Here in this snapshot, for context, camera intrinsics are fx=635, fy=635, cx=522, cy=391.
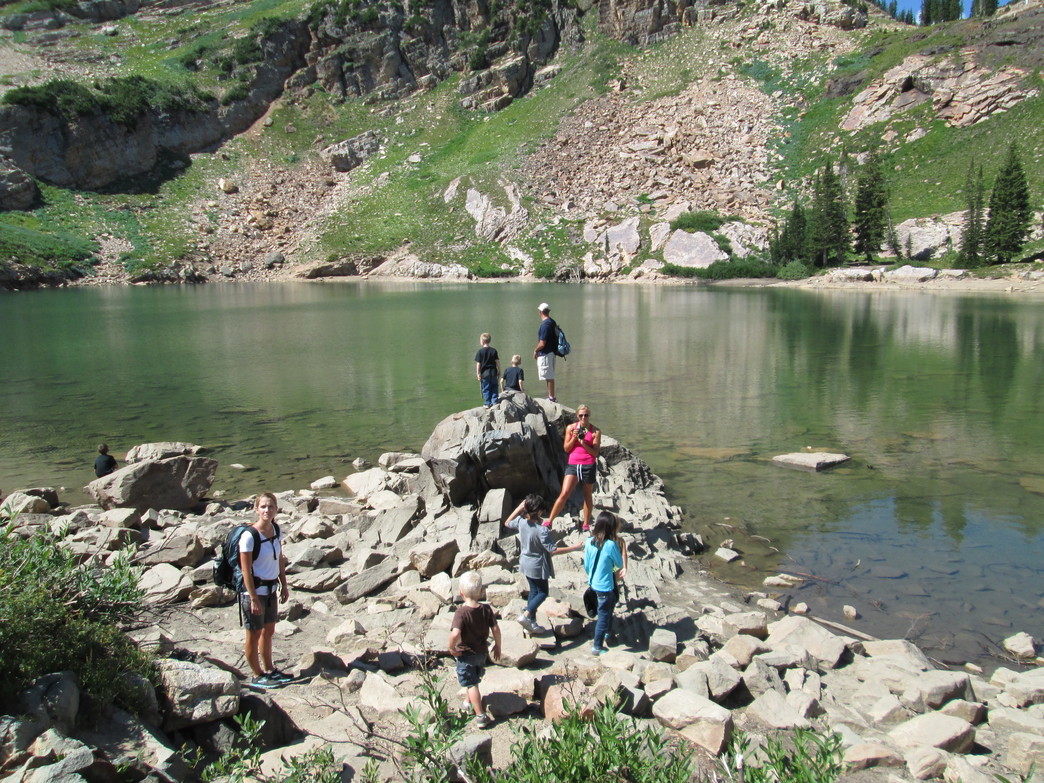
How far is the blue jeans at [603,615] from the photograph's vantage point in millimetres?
7441

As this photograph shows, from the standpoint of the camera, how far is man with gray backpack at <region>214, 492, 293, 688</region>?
6.52m

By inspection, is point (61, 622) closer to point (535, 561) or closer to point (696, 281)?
point (535, 561)

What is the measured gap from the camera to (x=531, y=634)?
25.0 ft

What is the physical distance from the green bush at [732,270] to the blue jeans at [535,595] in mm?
72658

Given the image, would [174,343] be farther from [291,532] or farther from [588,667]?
[588,667]

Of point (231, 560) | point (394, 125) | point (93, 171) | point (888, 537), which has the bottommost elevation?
point (888, 537)

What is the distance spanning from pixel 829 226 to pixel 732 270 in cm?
1156

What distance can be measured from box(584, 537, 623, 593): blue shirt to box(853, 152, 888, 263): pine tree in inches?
3094

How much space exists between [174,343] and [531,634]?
107 feet

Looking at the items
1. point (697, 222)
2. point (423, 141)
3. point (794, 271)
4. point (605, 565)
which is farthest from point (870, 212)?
point (605, 565)

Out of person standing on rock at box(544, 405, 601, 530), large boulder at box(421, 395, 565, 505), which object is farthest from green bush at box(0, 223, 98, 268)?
person standing on rock at box(544, 405, 601, 530)

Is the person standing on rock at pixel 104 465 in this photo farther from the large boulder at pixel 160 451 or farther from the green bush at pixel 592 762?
the green bush at pixel 592 762

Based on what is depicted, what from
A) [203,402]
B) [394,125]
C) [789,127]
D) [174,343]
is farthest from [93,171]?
[789,127]

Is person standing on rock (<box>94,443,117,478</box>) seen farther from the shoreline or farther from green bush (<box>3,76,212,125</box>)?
green bush (<box>3,76,212,125</box>)
